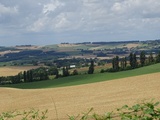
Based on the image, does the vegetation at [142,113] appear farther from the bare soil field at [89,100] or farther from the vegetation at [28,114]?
the bare soil field at [89,100]

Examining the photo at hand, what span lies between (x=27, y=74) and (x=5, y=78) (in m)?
10.3

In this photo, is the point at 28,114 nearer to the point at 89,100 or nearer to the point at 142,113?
the point at 142,113

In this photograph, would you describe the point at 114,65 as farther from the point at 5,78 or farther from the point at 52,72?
the point at 5,78

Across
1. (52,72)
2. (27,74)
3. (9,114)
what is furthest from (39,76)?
(9,114)

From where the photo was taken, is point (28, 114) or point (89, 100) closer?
point (28, 114)

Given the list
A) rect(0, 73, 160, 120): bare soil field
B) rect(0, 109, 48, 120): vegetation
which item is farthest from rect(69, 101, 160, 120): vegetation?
rect(0, 73, 160, 120): bare soil field

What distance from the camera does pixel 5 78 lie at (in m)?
104

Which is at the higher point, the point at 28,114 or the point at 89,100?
the point at 28,114

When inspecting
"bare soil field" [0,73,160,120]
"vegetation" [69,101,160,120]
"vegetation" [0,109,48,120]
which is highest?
"vegetation" [69,101,160,120]

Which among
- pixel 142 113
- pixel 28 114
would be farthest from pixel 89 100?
pixel 142 113

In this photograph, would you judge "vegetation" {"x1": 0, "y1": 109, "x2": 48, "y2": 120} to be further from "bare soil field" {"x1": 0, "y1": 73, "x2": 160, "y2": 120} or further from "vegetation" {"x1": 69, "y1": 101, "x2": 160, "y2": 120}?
"bare soil field" {"x1": 0, "y1": 73, "x2": 160, "y2": 120}

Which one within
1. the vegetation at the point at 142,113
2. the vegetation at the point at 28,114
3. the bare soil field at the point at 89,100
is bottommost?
the bare soil field at the point at 89,100

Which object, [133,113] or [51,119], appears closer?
[133,113]

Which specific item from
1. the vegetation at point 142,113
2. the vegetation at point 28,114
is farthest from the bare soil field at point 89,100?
the vegetation at point 142,113
